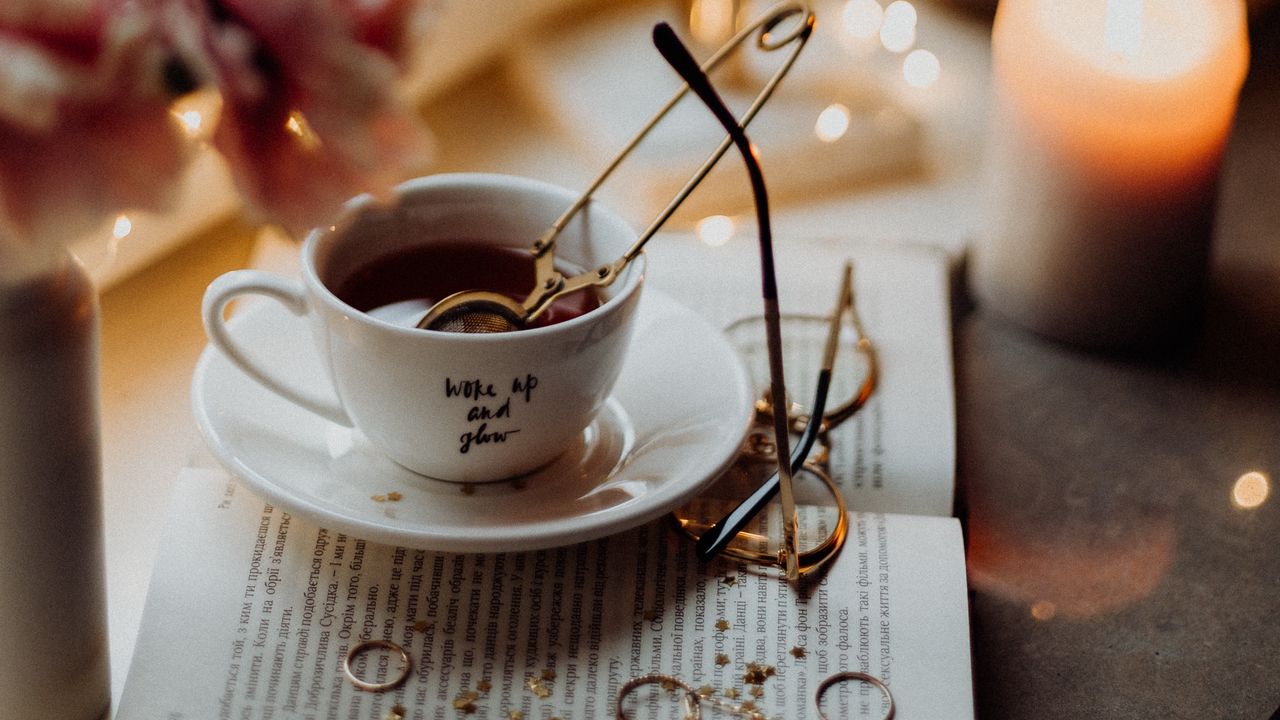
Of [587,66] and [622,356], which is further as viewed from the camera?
[587,66]

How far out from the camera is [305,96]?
0.95 feet

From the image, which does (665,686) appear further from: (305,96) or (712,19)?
(712,19)

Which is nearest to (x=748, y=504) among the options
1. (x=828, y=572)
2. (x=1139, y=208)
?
(x=828, y=572)

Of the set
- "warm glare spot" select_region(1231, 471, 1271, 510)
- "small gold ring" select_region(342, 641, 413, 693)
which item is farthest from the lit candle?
"small gold ring" select_region(342, 641, 413, 693)

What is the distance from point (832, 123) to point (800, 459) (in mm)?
329

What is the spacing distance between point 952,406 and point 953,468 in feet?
0.17

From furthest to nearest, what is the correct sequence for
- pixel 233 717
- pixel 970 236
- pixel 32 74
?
pixel 970 236, pixel 233 717, pixel 32 74

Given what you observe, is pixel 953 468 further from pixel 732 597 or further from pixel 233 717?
pixel 233 717

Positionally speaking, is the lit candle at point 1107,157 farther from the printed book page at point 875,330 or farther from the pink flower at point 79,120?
the pink flower at point 79,120

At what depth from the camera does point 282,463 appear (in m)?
0.50

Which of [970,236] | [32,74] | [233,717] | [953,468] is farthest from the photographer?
[970,236]

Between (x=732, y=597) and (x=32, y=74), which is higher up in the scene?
(x=32, y=74)

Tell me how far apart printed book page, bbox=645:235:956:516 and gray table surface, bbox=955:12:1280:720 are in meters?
0.03

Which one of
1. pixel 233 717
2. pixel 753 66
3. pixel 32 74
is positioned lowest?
pixel 233 717
